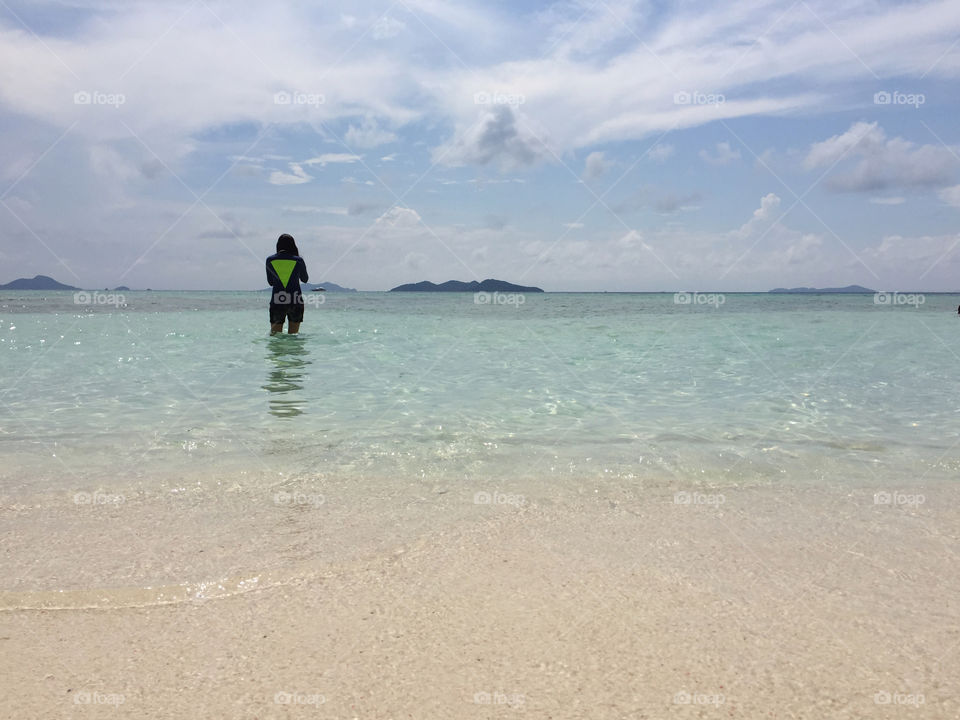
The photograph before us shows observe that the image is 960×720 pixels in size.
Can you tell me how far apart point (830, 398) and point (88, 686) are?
881 centimetres

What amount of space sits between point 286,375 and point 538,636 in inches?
330

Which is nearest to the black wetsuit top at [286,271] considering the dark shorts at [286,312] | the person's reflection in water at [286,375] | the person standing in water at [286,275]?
the person standing in water at [286,275]

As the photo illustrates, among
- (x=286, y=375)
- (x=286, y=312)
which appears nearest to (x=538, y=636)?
(x=286, y=375)

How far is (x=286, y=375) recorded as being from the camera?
10.2 meters

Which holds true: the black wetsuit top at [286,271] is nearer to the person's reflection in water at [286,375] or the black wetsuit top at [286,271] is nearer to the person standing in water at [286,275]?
the person standing in water at [286,275]

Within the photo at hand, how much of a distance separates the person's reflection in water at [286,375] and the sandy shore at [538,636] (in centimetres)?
452

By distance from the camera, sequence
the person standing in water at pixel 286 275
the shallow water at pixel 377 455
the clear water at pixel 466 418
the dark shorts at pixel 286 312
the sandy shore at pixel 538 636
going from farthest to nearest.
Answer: the dark shorts at pixel 286 312, the person standing in water at pixel 286 275, the clear water at pixel 466 418, the shallow water at pixel 377 455, the sandy shore at pixel 538 636

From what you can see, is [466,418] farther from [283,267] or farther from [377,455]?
[283,267]

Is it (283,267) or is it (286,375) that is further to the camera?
(283,267)

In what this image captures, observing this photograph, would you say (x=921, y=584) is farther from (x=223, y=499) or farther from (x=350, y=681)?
(x=223, y=499)

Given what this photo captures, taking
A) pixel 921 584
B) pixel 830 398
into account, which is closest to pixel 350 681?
pixel 921 584

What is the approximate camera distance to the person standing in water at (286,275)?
582 inches

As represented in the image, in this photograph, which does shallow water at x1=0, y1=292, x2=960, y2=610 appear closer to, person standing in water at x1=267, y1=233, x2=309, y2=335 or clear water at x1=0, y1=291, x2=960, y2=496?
clear water at x1=0, y1=291, x2=960, y2=496

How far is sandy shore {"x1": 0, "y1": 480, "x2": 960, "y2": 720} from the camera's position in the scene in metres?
2.15
